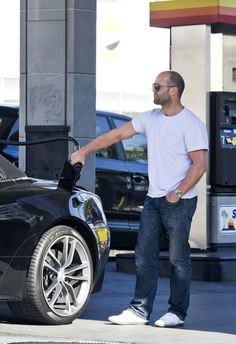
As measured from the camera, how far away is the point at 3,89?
31.2m

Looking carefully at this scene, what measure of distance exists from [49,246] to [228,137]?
4702 millimetres

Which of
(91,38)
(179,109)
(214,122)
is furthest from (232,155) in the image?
(179,109)

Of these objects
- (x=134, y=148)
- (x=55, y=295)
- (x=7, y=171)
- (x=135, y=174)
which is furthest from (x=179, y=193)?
(x=134, y=148)

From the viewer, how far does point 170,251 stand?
7973mm

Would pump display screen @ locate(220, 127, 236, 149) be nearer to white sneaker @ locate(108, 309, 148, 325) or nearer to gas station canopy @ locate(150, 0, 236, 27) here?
gas station canopy @ locate(150, 0, 236, 27)

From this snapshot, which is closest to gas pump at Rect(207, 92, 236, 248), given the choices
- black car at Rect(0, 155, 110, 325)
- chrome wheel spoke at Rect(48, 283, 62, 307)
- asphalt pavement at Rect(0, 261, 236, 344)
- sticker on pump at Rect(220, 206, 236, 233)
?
sticker on pump at Rect(220, 206, 236, 233)

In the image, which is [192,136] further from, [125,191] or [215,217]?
[125,191]

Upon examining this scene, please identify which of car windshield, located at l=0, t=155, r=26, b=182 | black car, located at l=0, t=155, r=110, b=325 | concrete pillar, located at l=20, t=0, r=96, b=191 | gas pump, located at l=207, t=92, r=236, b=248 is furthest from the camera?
gas pump, located at l=207, t=92, r=236, b=248

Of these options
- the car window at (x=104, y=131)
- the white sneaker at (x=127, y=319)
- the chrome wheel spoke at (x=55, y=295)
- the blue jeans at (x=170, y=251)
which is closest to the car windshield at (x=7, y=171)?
the chrome wheel spoke at (x=55, y=295)

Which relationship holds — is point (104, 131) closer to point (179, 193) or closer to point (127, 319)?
point (127, 319)

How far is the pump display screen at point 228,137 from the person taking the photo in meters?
12.1

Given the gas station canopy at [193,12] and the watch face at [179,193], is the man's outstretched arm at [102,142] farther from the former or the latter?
the gas station canopy at [193,12]

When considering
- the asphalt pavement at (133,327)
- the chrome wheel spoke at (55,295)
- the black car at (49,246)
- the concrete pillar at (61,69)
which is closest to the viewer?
the asphalt pavement at (133,327)

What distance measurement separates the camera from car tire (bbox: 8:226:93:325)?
25.4 ft
